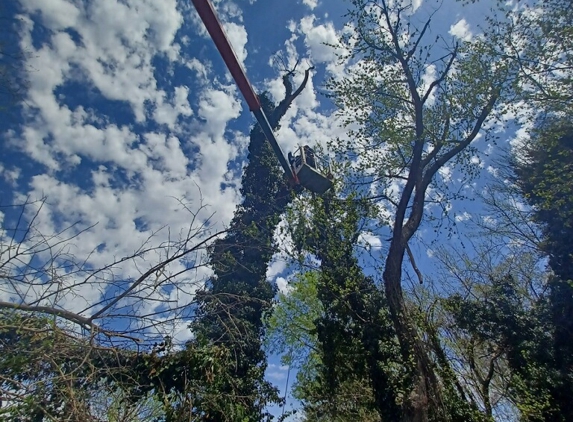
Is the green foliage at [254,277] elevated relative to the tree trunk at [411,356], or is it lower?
elevated

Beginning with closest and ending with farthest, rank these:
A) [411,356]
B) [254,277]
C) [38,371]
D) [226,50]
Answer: [38,371]
[226,50]
[411,356]
[254,277]

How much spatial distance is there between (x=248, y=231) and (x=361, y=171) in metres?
6.78

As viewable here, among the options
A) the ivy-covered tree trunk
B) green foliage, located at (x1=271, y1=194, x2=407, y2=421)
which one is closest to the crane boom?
the ivy-covered tree trunk

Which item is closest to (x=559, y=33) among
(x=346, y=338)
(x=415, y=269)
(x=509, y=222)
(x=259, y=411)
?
(x=415, y=269)

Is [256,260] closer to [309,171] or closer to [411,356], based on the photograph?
[309,171]

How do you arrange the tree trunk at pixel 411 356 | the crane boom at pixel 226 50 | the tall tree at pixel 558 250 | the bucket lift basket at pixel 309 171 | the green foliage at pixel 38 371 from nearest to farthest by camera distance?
the green foliage at pixel 38 371 → the crane boom at pixel 226 50 → the tree trunk at pixel 411 356 → the bucket lift basket at pixel 309 171 → the tall tree at pixel 558 250

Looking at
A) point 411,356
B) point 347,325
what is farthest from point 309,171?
point 347,325

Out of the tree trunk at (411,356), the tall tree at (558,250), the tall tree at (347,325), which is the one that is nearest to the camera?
the tree trunk at (411,356)

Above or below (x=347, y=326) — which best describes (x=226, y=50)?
above

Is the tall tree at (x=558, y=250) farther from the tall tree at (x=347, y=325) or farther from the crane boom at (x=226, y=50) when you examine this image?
the crane boom at (x=226, y=50)

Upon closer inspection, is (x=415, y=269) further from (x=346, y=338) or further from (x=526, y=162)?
(x=526, y=162)

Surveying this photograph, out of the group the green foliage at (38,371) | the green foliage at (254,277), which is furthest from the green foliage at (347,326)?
the green foliage at (38,371)

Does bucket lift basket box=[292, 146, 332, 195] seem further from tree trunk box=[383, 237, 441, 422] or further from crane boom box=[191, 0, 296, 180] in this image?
tree trunk box=[383, 237, 441, 422]

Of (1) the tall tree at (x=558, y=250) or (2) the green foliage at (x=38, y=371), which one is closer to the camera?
(2) the green foliage at (x=38, y=371)
